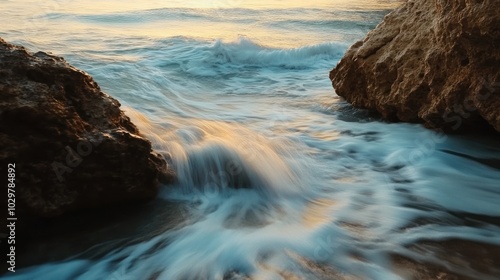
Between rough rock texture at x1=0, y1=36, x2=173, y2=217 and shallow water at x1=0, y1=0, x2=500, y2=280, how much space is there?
358 mm

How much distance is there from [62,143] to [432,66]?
3.55 meters

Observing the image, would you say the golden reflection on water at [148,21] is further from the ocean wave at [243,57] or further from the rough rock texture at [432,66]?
the rough rock texture at [432,66]

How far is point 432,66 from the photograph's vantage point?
4504 millimetres

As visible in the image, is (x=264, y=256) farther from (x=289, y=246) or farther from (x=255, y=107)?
(x=255, y=107)

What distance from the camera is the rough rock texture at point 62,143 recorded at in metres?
2.77

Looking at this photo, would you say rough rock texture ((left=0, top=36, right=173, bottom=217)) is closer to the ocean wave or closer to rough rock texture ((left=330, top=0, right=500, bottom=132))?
rough rock texture ((left=330, top=0, right=500, bottom=132))

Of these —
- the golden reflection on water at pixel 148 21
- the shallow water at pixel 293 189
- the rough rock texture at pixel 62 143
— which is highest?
the golden reflection on water at pixel 148 21

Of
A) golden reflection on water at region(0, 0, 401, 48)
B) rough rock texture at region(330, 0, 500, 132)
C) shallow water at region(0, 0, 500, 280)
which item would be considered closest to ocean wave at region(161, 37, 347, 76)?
golden reflection on water at region(0, 0, 401, 48)

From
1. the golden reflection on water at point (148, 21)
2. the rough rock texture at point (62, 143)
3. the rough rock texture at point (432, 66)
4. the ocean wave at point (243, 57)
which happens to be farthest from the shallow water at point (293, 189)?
the golden reflection on water at point (148, 21)

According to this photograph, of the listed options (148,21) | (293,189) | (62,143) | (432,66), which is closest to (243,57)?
(432,66)

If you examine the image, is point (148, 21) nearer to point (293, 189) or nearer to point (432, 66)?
point (432, 66)

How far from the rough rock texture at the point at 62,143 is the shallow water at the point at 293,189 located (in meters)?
0.36

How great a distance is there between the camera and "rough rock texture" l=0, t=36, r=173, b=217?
109 inches

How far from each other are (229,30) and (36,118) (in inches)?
486
